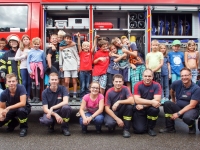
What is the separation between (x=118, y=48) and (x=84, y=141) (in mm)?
2159

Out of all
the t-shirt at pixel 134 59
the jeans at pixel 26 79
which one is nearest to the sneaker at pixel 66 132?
the jeans at pixel 26 79

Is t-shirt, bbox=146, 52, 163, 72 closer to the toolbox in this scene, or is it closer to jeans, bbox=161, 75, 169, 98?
jeans, bbox=161, 75, 169, 98

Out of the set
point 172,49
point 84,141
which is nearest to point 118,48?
point 172,49

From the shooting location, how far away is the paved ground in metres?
4.55

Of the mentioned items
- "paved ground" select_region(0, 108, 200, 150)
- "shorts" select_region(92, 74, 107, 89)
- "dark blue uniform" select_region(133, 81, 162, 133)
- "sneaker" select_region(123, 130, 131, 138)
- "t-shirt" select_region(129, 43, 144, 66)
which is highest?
"t-shirt" select_region(129, 43, 144, 66)

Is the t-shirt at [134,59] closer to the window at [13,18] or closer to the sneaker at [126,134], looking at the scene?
the sneaker at [126,134]

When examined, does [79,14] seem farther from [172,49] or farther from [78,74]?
[172,49]

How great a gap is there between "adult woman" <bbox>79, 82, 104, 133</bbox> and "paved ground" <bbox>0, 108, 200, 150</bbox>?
229 millimetres

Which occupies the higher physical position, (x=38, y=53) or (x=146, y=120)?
(x=38, y=53)

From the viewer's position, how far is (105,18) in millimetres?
6664

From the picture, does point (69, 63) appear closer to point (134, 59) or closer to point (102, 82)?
point (102, 82)

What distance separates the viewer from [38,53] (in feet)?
19.2

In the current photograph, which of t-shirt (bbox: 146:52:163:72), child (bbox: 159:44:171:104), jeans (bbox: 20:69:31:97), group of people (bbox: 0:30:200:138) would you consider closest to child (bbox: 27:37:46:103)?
group of people (bbox: 0:30:200:138)

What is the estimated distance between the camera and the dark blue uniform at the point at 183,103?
5.25 metres
